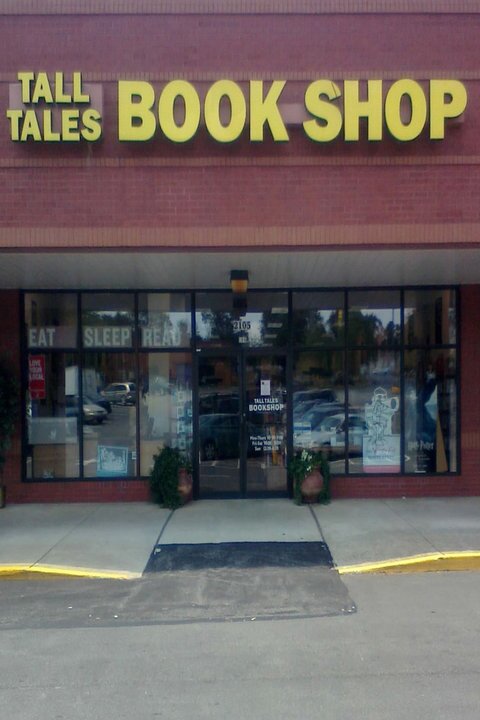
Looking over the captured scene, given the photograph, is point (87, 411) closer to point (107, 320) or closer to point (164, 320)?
point (107, 320)

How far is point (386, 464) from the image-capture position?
11531 mm

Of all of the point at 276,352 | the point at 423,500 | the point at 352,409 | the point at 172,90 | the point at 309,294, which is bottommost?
the point at 423,500

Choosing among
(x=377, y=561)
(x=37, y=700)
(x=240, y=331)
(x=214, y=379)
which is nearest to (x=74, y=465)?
(x=214, y=379)

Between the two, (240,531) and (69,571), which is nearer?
(69,571)

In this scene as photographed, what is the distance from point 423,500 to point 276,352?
3.31 m

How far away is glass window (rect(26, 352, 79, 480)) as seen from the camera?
11.4 m

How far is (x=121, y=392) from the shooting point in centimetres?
1152

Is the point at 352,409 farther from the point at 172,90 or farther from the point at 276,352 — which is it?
the point at 172,90

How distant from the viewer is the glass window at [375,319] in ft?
37.9

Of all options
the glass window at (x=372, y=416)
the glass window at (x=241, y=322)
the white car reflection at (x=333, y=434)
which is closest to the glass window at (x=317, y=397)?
the white car reflection at (x=333, y=434)

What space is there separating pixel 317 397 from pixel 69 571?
5185mm

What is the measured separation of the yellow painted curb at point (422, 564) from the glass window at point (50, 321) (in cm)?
600

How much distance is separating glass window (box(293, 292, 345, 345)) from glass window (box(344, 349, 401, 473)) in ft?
1.63

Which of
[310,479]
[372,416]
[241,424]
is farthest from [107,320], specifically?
[372,416]
